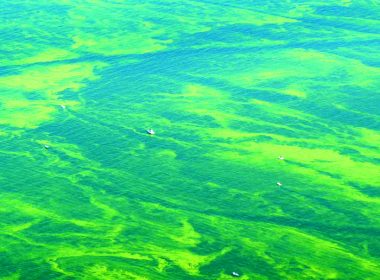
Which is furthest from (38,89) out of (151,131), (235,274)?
(235,274)

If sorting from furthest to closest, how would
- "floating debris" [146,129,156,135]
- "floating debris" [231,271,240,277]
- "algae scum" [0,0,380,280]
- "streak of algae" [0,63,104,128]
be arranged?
"streak of algae" [0,63,104,128], "floating debris" [146,129,156,135], "algae scum" [0,0,380,280], "floating debris" [231,271,240,277]

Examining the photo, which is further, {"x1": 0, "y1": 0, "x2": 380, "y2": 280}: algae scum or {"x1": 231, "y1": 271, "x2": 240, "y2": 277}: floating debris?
{"x1": 0, "y1": 0, "x2": 380, "y2": 280}: algae scum

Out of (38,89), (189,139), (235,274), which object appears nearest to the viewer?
(235,274)

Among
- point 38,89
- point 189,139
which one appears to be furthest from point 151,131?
point 38,89

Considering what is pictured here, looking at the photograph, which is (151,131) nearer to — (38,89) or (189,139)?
(189,139)

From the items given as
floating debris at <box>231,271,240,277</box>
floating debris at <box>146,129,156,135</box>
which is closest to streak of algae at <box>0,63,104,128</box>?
floating debris at <box>146,129,156,135</box>

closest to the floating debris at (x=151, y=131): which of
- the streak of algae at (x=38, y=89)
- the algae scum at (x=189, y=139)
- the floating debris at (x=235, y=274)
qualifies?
the algae scum at (x=189, y=139)

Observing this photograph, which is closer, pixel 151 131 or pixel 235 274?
pixel 235 274

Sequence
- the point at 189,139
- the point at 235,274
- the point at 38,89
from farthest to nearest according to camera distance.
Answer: the point at 38,89, the point at 189,139, the point at 235,274

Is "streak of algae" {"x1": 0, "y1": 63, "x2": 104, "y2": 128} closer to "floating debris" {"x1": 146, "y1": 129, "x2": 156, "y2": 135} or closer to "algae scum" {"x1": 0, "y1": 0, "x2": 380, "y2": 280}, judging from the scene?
"algae scum" {"x1": 0, "y1": 0, "x2": 380, "y2": 280}
